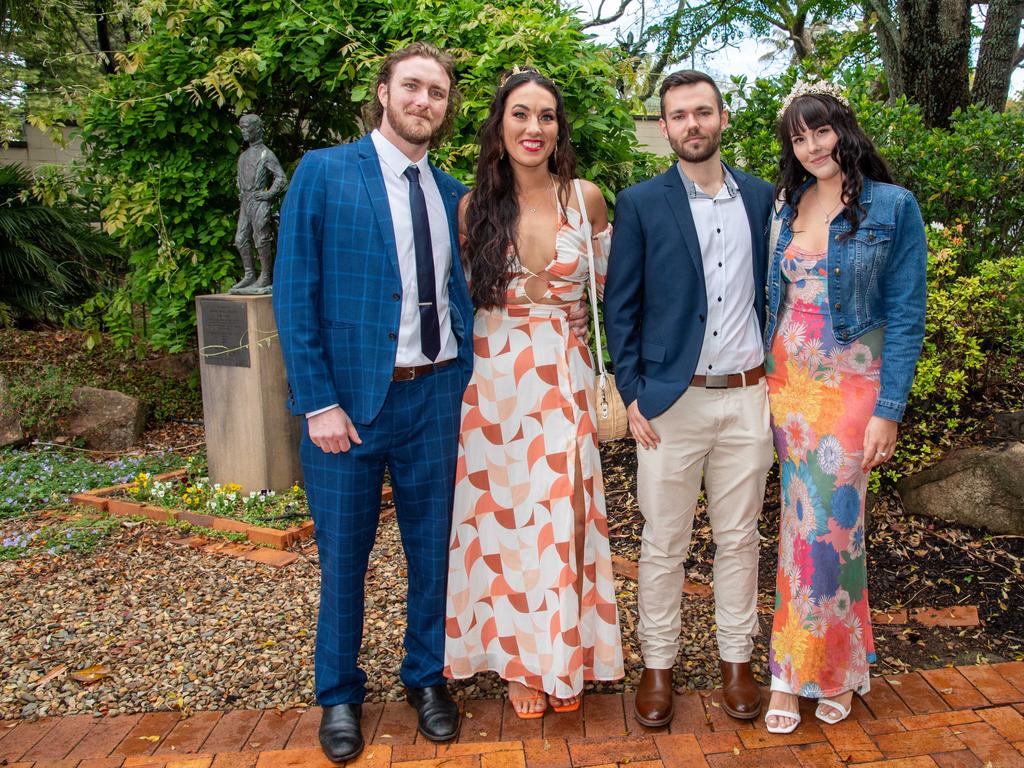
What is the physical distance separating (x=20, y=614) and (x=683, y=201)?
127 inches

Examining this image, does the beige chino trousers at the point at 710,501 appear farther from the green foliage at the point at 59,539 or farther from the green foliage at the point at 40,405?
the green foliage at the point at 40,405

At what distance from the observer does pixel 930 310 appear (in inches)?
147

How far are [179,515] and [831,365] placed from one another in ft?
12.0

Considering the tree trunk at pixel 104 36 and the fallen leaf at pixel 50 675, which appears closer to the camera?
the fallen leaf at pixel 50 675

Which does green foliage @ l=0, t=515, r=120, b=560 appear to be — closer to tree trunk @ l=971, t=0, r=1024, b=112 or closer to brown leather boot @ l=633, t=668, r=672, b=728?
brown leather boot @ l=633, t=668, r=672, b=728

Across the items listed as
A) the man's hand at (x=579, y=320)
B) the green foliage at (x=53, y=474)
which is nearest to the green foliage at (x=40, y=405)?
the green foliage at (x=53, y=474)

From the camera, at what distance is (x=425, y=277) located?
251 cm

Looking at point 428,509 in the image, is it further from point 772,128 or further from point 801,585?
point 772,128

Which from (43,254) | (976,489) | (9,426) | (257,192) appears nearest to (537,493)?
(976,489)

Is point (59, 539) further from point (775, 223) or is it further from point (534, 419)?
point (775, 223)

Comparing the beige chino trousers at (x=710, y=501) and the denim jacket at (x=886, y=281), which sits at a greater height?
the denim jacket at (x=886, y=281)

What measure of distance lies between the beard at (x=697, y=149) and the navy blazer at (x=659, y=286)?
73mm

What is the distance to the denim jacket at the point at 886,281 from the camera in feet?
7.79

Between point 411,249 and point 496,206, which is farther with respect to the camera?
point 496,206
